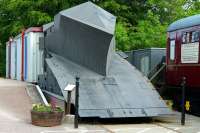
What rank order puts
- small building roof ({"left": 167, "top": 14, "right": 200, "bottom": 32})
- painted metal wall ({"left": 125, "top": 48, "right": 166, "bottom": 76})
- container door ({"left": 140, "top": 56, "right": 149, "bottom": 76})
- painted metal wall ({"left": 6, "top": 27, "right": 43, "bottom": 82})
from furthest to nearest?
container door ({"left": 140, "top": 56, "right": 149, "bottom": 76}) < painted metal wall ({"left": 125, "top": 48, "right": 166, "bottom": 76}) < painted metal wall ({"left": 6, "top": 27, "right": 43, "bottom": 82}) < small building roof ({"left": 167, "top": 14, "right": 200, "bottom": 32})

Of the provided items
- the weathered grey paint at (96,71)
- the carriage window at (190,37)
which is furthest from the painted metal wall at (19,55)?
the carriage window at (190,37)

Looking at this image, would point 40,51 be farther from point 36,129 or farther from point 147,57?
point 36,129

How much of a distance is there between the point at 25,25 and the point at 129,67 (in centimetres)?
2100

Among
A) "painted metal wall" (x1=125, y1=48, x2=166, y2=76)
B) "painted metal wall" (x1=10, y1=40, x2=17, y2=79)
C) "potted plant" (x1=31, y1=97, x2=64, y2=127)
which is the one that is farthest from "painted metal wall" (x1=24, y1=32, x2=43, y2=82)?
"potted plant" (x1=31, y1=97, x2=64, y2=127)

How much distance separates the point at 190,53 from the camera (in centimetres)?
1792

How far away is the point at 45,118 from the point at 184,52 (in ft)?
21.8

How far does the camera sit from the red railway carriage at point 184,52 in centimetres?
1750

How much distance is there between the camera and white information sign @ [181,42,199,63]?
17438mm

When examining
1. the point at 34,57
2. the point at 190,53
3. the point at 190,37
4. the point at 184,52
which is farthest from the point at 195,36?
the point at 34,57

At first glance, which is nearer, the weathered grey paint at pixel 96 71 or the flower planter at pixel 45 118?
the flower planter at pixel 45 118

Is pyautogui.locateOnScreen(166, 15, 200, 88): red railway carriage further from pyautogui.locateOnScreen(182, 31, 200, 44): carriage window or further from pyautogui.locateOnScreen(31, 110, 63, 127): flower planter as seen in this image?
pyautogui.locateOnScreen(31, 110, 63, 127): flower planter

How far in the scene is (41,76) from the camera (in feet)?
64.6

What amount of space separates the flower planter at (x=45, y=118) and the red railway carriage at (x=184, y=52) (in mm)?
5503

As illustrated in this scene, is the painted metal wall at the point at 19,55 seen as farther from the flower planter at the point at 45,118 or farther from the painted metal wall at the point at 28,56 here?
the flower planter at the point at 45,118
